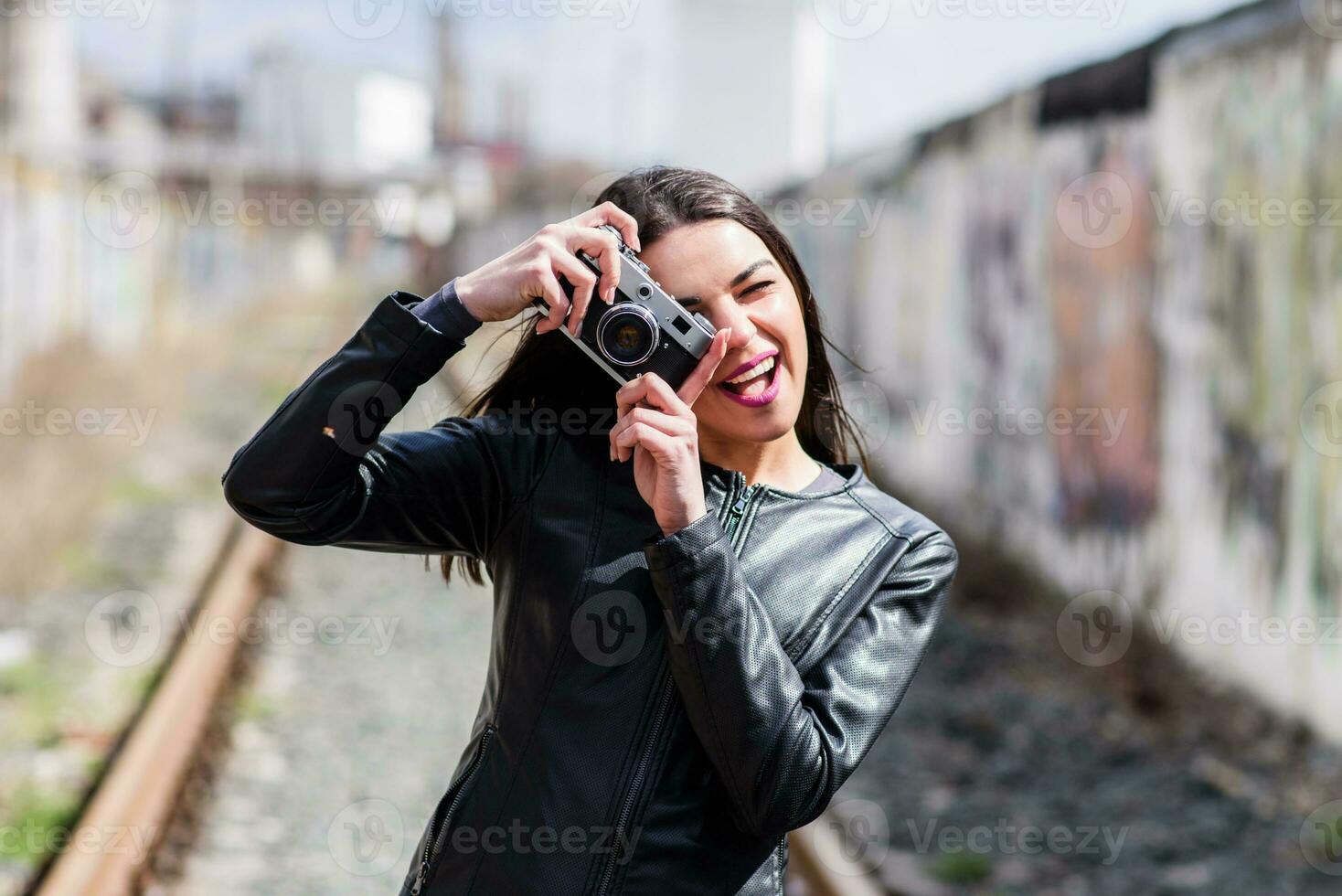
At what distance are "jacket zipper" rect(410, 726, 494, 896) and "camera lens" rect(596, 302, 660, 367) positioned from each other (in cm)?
49

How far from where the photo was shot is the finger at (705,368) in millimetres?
1646

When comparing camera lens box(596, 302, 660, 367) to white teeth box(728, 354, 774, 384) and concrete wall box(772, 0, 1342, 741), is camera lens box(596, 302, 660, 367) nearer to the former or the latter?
white teeth box(728, 354, 774, 384)

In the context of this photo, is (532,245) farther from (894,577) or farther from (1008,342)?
(1008,342)

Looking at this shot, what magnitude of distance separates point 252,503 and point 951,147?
353 inches

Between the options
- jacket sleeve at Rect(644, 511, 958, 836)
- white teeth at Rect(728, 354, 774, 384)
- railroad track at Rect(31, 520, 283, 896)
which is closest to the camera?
jacket sleeve at Rect(644, 511, 958, 836)

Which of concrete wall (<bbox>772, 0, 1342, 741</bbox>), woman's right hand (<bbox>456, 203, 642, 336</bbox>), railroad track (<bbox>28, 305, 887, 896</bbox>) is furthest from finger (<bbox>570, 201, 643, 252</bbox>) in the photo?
railroad track (<bbox>28, 305, 887, 896</bbox>)

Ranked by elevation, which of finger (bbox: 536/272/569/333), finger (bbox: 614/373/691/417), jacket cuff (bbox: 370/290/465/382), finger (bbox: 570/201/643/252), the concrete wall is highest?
finger (bbox: 570/201/643/252)

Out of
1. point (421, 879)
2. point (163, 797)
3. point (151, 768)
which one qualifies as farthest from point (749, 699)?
point (151, 768)

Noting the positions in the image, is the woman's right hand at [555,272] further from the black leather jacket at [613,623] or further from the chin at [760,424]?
the chin at [760,424]

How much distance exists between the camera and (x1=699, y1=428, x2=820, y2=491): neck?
1840 mm

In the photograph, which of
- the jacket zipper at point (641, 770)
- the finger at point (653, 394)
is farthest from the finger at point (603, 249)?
the jacket zipper at point (641, 770)

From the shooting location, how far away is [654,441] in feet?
5.12

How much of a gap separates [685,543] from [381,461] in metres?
0.46

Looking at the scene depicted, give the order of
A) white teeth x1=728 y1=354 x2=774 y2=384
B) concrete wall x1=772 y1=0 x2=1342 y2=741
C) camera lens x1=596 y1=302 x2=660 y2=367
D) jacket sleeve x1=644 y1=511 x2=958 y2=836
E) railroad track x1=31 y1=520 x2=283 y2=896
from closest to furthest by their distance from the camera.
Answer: jacket sleeve x1=644 y1=511 x2=958 y2=836
camera lens x1=596 y1=302 x2=660 y2=367
white teeth x1=728 y1=354 x2=774 y2=384
railroad track x1=31 y1=520 x2=283 y2=896
concrete wall x1=772 y1=0 x2=1342 y2=741
